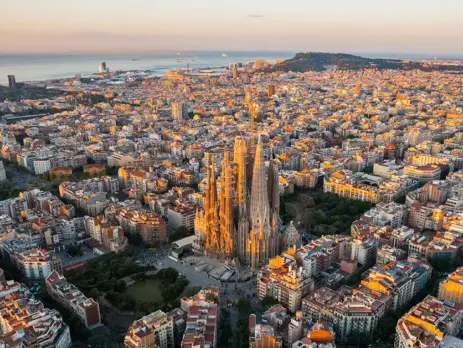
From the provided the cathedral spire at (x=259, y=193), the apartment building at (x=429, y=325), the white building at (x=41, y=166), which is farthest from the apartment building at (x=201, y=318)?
the white building at (x=41, y=166)

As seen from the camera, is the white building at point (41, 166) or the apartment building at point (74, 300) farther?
the white building at point (41, 166)

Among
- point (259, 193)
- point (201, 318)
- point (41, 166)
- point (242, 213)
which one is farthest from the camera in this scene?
point (41, 166)

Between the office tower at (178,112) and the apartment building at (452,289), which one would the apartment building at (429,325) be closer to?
the apartment building at (452,289)

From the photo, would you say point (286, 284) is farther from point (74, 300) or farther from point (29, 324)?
point (29, 324)

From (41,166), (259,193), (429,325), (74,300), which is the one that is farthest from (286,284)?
(41,166)

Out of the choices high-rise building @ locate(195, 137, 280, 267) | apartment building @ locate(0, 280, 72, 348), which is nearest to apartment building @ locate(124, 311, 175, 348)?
apartment building @ locate(0, 280, 72, 348)

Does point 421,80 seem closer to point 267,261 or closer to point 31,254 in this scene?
point 267,261

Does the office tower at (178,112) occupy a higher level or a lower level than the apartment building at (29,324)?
higher

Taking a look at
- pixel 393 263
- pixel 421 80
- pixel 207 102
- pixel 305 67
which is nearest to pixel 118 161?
pixel 393 263

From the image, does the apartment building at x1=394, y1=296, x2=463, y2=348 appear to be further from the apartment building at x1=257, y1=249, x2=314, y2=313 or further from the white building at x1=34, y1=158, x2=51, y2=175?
the white building at x1=34, y1=158, x2=51, y2=175
